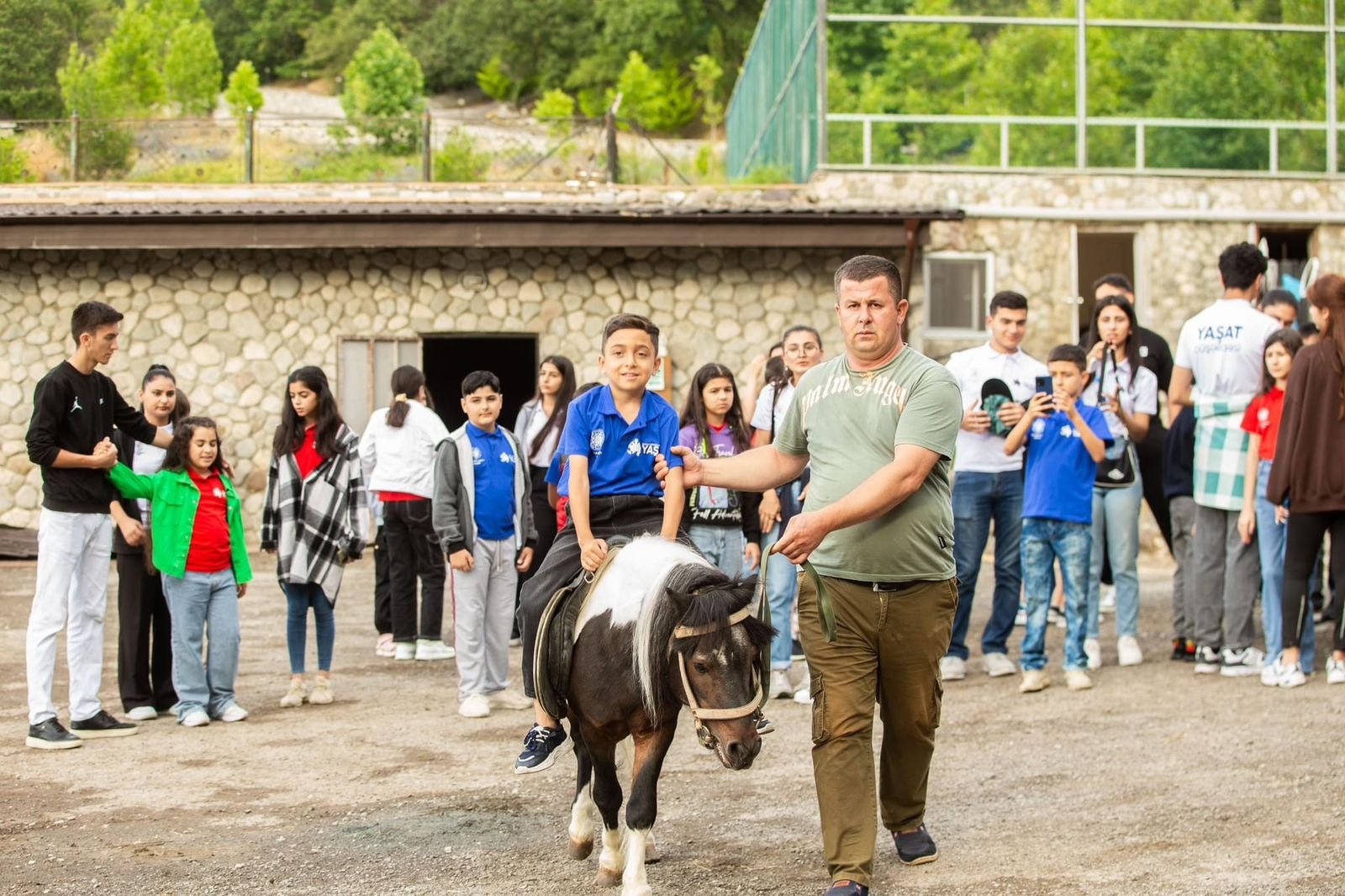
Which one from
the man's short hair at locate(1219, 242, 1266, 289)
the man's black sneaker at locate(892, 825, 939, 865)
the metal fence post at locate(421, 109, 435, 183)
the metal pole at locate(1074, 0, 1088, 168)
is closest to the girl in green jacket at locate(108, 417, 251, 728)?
the man's black sneaker at locate(892, 825, 939, 865)

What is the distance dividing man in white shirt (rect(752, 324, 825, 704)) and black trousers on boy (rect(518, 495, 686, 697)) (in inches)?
109

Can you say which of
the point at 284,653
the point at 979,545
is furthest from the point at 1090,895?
the point at 284,653

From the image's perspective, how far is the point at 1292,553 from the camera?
821 centimetres

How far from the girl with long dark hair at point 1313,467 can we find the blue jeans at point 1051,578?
1079 mm

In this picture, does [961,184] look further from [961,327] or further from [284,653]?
[284,653]

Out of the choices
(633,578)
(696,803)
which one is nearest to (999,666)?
(696,803)

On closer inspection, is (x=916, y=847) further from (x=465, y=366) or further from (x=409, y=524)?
(x=465, y=366)

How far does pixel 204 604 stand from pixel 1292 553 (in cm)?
596

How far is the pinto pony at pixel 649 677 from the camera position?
14.3 feet

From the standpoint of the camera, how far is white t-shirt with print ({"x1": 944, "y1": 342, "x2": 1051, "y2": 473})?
28.3 feet

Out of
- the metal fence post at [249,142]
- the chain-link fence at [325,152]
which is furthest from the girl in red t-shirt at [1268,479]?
the metal fence post at [249,142]

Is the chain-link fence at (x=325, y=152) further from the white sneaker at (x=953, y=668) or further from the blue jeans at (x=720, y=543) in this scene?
the blue jeans at (x=720, y=543)

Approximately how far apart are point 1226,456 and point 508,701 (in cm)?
448

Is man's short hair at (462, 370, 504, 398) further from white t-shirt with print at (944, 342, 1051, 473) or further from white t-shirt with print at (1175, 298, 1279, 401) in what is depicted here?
white t-shirt with print at (1175, 298, 1279, 401)
